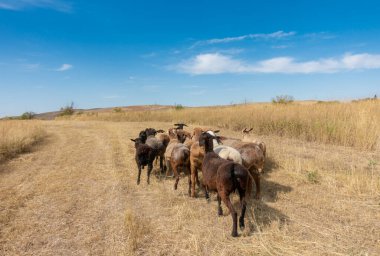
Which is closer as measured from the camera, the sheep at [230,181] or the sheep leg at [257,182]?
the sheep at [230,181]

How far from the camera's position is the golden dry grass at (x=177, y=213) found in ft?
16.1

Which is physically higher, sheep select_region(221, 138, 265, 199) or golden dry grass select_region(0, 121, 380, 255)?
sheep select_region(221, 138, 265, 199)

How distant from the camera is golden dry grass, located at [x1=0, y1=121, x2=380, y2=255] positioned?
16.1 feet

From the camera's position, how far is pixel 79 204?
22.8 feet

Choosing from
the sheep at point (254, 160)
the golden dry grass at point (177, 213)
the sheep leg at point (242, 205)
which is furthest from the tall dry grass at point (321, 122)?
the sheep leg at point (242, 205)

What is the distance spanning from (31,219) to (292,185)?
6.03 m

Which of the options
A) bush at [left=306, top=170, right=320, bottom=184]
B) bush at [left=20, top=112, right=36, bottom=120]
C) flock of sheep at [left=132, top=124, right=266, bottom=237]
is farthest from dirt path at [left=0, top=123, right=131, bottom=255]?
bush at [left=20, top=112, right=36, bottom=120]

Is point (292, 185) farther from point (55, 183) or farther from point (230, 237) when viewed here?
point (55, 183)

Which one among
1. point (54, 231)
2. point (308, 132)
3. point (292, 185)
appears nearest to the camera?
point (54, 231)

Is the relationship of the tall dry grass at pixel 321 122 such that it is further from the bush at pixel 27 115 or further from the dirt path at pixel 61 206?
the bush at pixel 27 115

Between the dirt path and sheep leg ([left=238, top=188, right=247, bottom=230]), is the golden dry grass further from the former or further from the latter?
sheep leg ([left=238, top=188, right=247, bottom=230])

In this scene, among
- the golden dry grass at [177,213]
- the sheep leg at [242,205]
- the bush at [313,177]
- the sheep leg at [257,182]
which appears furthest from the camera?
the bush at [313,177]

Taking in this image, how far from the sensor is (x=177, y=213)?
614cm

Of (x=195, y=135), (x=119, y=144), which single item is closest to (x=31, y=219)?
(x=195, y=135)
